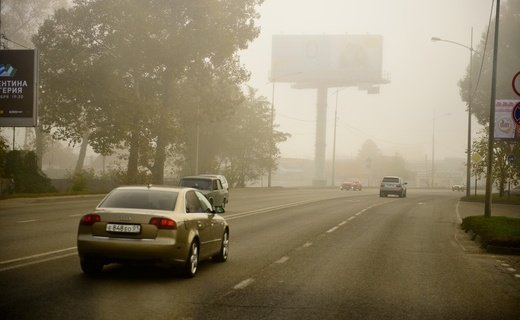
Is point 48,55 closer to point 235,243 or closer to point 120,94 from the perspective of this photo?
point 120,94

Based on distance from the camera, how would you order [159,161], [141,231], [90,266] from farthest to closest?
[159,161] → [90,266] → [141,231]

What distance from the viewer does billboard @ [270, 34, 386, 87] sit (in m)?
110

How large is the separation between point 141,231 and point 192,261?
1154 mm

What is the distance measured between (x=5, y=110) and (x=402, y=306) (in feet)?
95.9

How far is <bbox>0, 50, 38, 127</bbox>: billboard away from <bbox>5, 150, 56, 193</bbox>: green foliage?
365cm

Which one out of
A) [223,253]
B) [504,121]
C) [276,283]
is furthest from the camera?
[504,121]

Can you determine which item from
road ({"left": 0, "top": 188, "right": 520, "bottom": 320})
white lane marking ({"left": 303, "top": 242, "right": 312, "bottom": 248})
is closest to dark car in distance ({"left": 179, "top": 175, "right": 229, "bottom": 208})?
road ({"left": 0, "top": 188, "right": 520, "bottom": 320})

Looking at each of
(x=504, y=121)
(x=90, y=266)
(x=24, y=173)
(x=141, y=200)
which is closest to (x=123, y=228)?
(x=141, y=200)

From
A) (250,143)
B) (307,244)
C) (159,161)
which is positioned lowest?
(307,244)

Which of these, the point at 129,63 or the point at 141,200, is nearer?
the point at 141,200

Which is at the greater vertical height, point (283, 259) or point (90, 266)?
point (90, 266)

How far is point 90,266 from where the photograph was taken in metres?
11.0

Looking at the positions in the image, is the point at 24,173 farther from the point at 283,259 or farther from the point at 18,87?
the point at 283,259

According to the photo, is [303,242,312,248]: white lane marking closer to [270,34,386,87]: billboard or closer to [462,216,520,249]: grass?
[462,216,520,249]: grass
